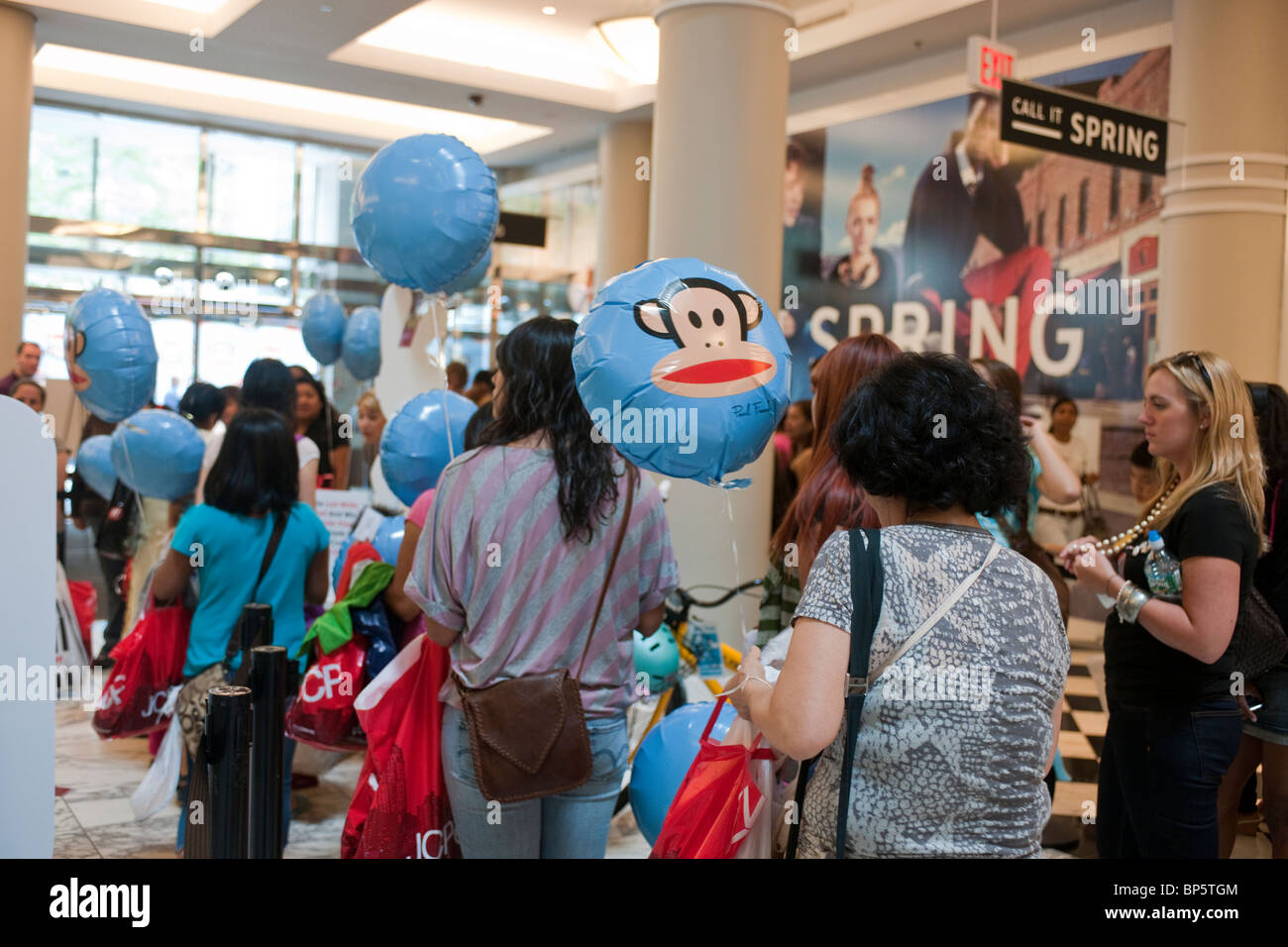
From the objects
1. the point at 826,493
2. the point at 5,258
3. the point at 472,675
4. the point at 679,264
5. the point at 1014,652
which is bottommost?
the point at 472,675

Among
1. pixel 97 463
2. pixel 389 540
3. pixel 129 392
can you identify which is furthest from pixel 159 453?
pixel 97 463

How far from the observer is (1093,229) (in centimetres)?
712

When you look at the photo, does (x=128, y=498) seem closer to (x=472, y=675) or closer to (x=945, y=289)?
(x=472, y=675)

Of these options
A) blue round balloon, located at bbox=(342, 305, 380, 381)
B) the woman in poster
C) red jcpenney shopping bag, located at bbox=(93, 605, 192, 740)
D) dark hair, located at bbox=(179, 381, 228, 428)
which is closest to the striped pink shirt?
red jcpenney shopping bag, located at bbox=(93, 605, 192, 740)

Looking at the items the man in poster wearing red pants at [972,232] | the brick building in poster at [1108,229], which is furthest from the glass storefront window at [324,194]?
the brick building in poster at [1108,229]

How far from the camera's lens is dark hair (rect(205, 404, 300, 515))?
3.20 m

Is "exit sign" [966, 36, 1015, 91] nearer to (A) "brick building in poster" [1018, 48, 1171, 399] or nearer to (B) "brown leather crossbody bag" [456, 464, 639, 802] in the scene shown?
(A) "brick building in poster" [1018, 48, 1171, 399]

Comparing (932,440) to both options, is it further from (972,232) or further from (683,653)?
(972,232)

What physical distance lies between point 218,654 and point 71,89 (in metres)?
8.80

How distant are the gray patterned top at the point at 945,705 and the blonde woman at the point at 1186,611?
→ 111 centimetres

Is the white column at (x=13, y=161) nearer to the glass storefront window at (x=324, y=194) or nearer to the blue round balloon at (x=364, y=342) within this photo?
the blue round balloon at (x=364, y=342)

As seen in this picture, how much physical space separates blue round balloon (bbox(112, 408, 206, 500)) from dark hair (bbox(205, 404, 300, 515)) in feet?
2.55
